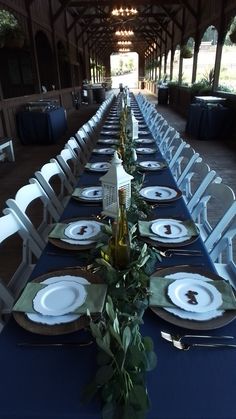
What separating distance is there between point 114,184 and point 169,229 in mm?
355

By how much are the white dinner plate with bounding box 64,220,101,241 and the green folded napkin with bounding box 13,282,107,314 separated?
0.38 metres

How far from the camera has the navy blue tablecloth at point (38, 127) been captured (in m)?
6.65

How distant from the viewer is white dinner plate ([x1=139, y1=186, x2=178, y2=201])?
1.93 meters

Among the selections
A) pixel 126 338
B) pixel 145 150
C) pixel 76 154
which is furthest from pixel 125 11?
pixel 126 338

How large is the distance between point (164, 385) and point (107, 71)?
35.9 metres

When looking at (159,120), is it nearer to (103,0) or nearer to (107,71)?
(103,0)

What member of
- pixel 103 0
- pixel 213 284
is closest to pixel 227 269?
pixel 213 284

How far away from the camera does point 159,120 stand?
5.17m

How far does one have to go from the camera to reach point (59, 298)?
1.05 metres

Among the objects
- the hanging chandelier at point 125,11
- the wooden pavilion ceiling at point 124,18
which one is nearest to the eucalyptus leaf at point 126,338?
the wooden pavilion ceiling at point 124,18

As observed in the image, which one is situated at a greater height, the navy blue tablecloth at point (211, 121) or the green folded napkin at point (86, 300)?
the green folded napkin at point (86, 300)

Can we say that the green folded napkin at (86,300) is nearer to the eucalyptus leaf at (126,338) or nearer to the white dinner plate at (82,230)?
the eucalyptus leaf at (126,338)

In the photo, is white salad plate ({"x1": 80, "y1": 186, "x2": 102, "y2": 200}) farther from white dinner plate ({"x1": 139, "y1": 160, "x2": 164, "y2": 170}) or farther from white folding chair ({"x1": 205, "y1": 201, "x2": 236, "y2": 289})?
white folding chair ({"x1": 205, "y1": 201, "x2": 236, "y2": 289})

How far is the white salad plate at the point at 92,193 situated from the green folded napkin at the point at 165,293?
0.90 meters
